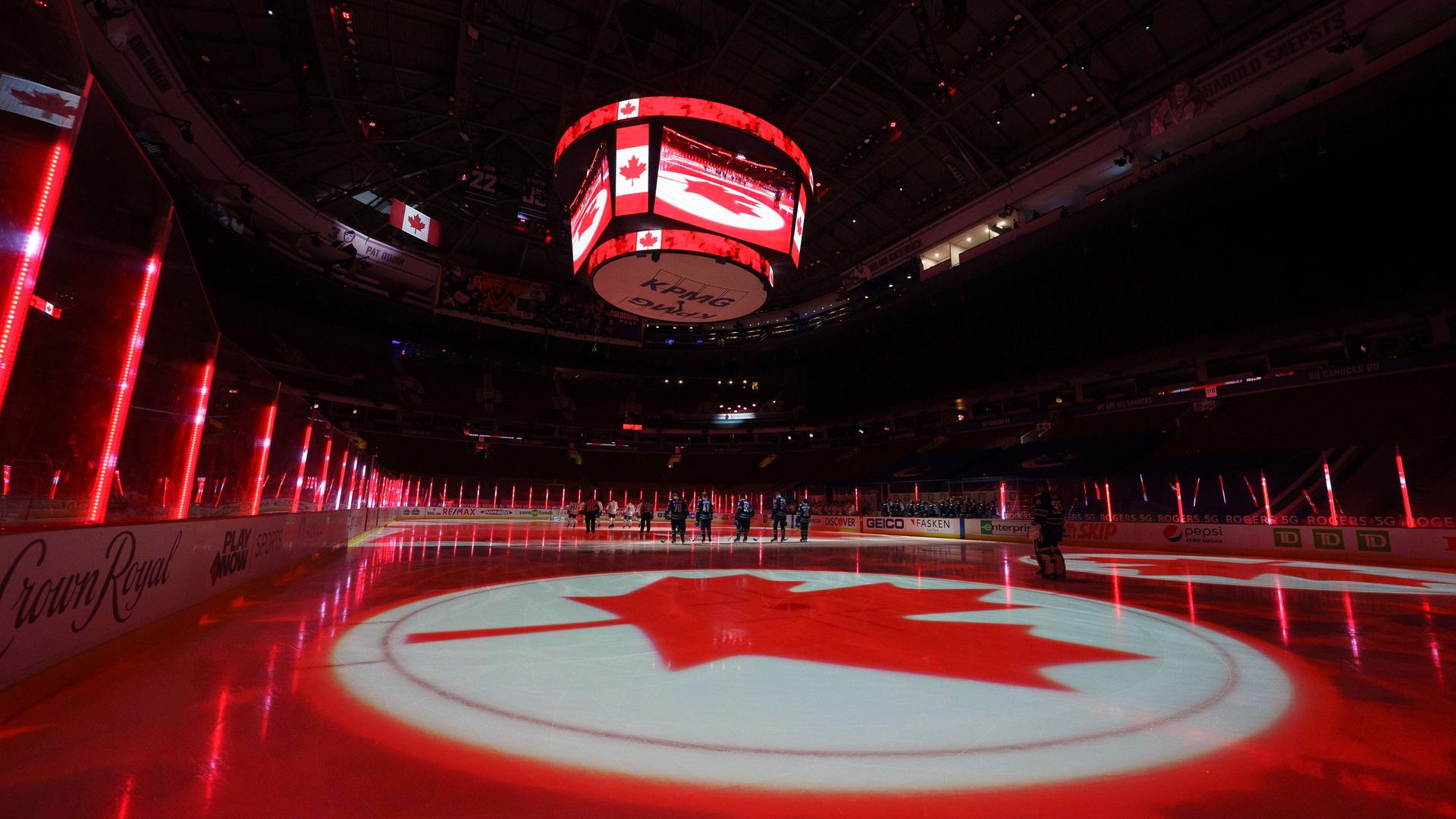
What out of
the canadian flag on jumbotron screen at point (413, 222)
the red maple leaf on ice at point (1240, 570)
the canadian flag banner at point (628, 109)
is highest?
the canadian flag on jumbotron screen at point (413, 222)

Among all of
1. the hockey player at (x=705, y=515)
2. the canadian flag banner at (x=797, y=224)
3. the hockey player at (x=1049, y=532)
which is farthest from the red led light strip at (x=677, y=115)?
the hockey player at (x=705, y=515)

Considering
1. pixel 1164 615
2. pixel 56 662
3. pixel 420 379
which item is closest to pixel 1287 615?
pixel 1164 615

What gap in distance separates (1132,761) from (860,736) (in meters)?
1.09

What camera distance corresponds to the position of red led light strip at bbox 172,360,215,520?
5020mm

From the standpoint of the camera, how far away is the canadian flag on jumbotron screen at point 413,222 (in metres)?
26.2

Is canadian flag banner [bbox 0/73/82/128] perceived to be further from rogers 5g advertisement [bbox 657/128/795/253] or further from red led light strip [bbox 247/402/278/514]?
rogers 5g advertisement [bbox 657/128/795/253]

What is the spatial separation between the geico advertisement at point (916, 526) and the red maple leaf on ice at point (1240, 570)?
8835mm

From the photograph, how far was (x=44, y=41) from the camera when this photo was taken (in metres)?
2.82

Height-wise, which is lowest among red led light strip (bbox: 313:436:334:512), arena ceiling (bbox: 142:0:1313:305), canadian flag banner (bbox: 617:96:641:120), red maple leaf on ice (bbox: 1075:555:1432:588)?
red maple leaf on ice (bbox: 1075:555:1432:588)

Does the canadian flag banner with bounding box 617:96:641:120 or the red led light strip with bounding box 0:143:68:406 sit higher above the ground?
the canadian flag banner with bounding box 617:96:641:120

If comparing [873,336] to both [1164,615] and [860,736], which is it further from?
[860,736]

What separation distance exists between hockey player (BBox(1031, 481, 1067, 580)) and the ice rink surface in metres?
2.61

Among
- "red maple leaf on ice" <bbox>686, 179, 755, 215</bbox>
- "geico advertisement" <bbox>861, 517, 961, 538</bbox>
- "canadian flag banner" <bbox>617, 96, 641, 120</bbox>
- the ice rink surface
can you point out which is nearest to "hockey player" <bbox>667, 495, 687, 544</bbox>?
"red maple leaf on ice" <bbox>686, 179, 755, 215</bbox>

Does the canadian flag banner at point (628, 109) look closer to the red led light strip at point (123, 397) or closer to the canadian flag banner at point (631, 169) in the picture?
the canadian flag banner at point (631, 169)
